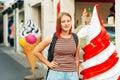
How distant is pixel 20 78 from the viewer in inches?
403

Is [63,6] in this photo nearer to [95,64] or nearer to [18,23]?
[95,64]

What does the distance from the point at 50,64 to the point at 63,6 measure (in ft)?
19.3

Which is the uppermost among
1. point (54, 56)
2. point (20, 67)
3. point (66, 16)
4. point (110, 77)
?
point (66, 16)

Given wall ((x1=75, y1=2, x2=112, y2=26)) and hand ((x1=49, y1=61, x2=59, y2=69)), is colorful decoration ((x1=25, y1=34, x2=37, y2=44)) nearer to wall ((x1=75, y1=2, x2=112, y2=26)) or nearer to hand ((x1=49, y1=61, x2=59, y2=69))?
wall ((x1=75, y1=2, x2=112, y2=26))

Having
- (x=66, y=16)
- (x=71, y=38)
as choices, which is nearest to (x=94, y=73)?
(x=71, y=38)

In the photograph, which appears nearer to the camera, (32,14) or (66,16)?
(66,16)

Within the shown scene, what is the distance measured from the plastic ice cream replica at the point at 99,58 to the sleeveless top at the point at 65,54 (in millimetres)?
229

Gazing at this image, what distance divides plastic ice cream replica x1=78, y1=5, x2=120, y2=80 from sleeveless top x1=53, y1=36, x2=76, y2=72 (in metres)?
0.23

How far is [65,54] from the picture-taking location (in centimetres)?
385

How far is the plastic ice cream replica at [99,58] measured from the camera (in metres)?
3.97

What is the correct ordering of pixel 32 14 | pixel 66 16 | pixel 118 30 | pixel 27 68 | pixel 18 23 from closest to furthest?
pixel 66 16
pixel 118 30
pixel 27 68
pixel 32 14
pixel 18 23

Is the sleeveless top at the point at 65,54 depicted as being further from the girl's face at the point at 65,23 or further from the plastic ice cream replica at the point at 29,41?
the plastic ice cream replica at the point at 29,41

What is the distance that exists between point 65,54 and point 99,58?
417 mm

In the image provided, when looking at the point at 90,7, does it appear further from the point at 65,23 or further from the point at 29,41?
the point at 65,23
